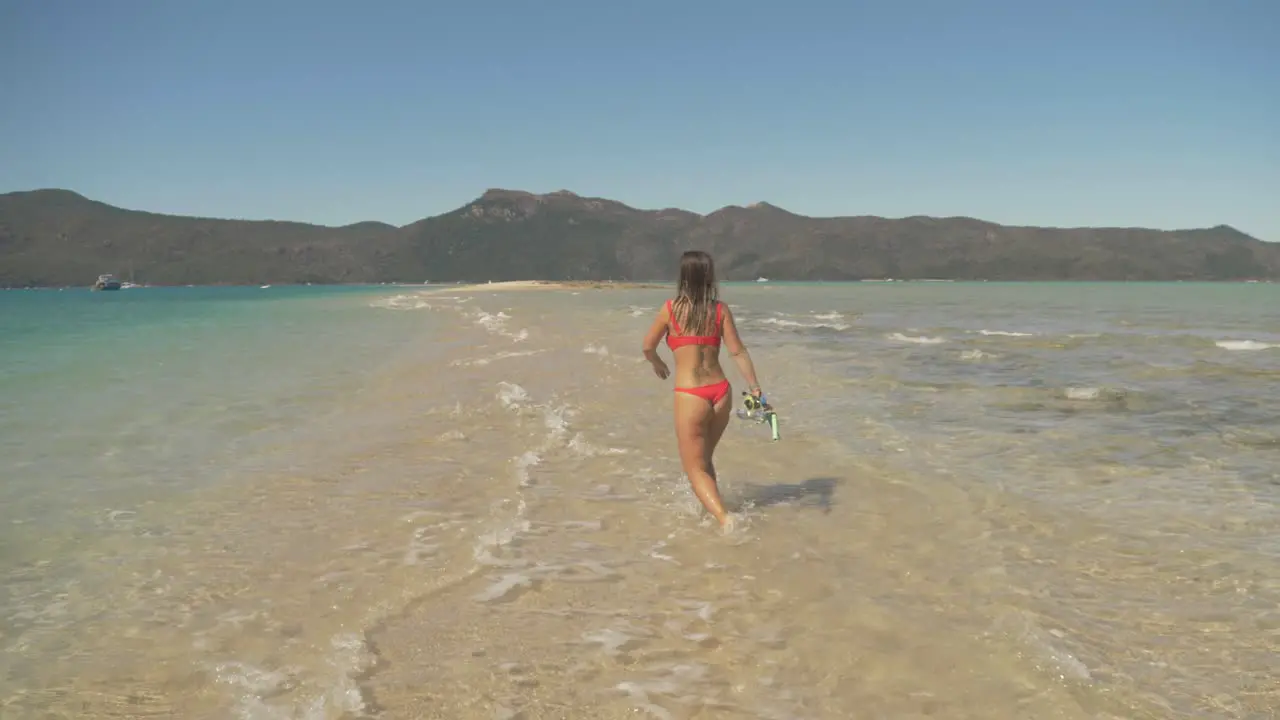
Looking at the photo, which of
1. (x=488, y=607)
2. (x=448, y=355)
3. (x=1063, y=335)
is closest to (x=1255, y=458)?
(x=488, y=607)

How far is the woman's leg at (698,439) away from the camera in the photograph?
22.2 feet

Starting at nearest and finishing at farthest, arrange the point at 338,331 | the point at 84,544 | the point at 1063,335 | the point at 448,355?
1. the point at 84,544
2. the point at 448,355
3. the point at 1063,335
4. the point at 338,331

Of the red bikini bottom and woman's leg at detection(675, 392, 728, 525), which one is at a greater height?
the red bikini bottom

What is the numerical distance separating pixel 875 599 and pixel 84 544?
6359 mm

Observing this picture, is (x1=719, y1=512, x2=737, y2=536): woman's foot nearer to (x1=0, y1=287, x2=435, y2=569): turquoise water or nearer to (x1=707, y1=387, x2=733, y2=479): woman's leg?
(x1=707, y1=387, x2=733, y2=479): woman's leg

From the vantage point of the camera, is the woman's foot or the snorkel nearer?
the woman's foot

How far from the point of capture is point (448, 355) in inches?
891

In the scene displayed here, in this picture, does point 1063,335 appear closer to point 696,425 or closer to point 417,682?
point 696,425

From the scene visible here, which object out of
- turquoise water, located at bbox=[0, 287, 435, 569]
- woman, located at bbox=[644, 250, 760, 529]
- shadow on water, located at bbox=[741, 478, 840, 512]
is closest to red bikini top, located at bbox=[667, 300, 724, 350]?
woman, located at bbox=[644, 250, 760, 529]

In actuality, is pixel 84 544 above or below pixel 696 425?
below

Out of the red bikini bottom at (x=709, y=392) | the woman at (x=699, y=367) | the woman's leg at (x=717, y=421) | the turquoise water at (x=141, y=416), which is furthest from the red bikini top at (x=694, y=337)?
the turquoise water at (x=141, y=416)

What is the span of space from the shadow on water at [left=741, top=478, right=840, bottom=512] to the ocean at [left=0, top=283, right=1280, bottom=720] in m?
0.05

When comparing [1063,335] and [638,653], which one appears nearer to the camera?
[638,653]

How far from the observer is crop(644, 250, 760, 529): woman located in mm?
6754
